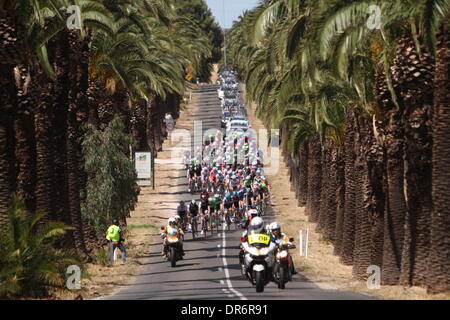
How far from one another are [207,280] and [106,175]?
39.5 ft

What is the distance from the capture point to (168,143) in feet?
327

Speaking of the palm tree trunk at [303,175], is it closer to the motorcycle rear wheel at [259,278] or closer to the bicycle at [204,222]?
the bicycle at [204,222]

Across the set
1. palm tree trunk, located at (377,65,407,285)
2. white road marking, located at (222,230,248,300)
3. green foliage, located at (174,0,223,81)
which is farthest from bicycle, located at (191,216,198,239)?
green foliage, located at (174,0,223,81)

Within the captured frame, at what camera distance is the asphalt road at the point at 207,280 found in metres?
24.3

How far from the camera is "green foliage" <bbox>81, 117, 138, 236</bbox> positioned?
4122cm

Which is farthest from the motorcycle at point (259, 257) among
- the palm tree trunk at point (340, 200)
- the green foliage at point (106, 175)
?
the green foliage at point (106, 175)

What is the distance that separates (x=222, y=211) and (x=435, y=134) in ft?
84.0

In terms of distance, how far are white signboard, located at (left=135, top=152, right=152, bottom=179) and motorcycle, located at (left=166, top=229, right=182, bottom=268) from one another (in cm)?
2368

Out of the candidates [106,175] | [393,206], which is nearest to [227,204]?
[106,175]

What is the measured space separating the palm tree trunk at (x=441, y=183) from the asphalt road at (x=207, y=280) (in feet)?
6.80

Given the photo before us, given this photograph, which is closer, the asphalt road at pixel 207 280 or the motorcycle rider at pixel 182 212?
the asphalt road at pixel 207 280

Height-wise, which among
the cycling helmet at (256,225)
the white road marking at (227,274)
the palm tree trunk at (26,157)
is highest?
the palm tree trunk at (26,157)

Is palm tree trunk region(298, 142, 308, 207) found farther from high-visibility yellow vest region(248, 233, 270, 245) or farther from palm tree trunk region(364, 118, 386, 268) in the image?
high-visibility yellow vest region(248, 233, 270, 245)
